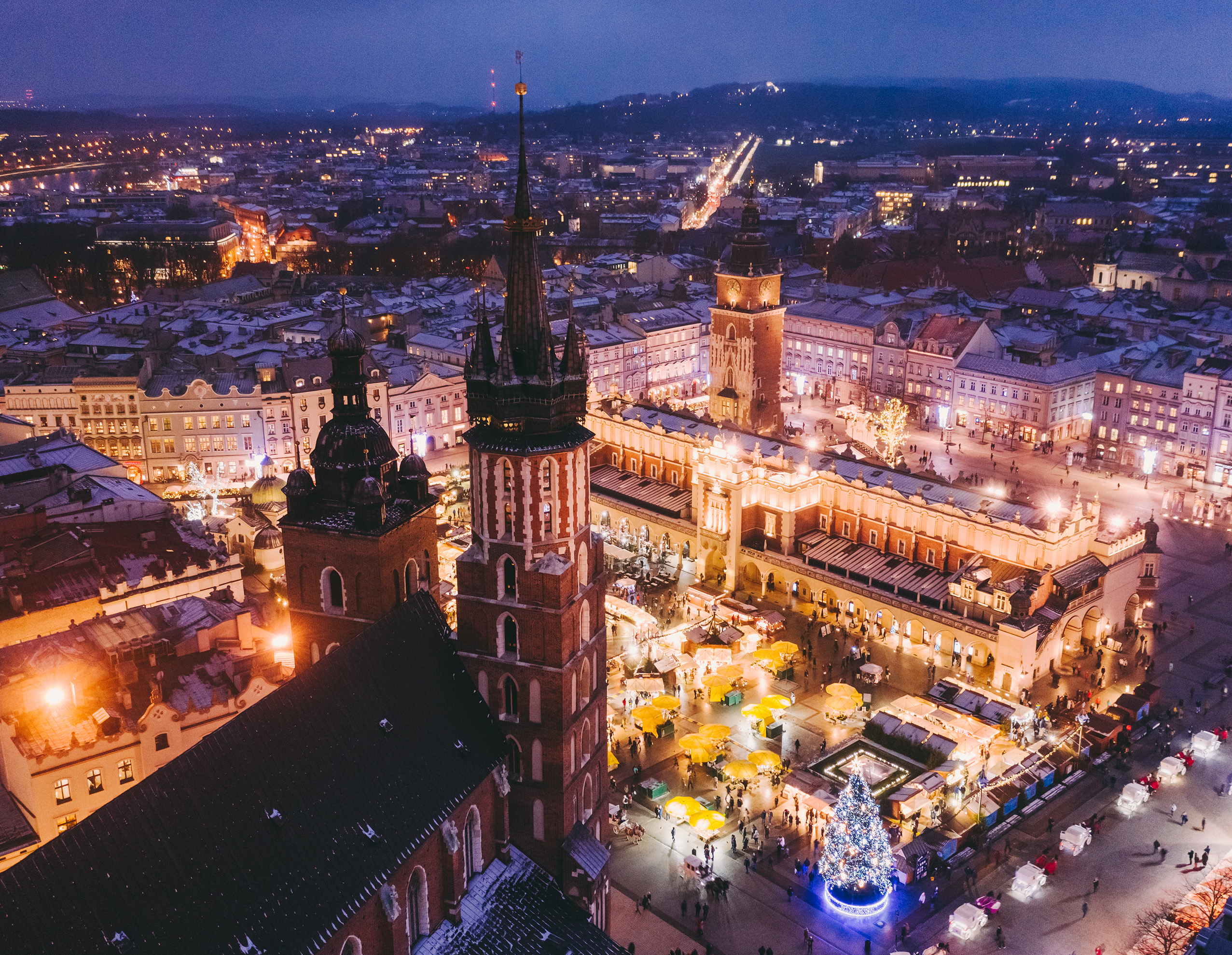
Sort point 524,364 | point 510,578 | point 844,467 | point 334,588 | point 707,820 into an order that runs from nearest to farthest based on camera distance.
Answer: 1. point 524,364
2. point 510,578
3. point 334,588
4. point 707,820
5. point 844,467

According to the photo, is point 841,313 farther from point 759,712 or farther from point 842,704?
point 759,712

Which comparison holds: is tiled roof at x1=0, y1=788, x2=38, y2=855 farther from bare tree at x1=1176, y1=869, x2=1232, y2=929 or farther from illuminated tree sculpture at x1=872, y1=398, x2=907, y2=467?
illuminated tree sculpture at x1=872, y1=398, x2=907, y2=467

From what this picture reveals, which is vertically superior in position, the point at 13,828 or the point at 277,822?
the point at 277,822

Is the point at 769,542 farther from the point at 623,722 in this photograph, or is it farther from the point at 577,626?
the point at 577,626

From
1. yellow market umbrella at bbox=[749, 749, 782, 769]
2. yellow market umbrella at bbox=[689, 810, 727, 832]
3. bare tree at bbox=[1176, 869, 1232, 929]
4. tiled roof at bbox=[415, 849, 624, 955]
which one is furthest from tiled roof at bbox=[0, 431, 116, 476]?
bare tree at bbox=[1176, 869, 1232, 929]

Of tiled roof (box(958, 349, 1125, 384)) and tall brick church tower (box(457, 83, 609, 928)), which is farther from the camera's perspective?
tiled roof (box(958, 349, 1125, 384))

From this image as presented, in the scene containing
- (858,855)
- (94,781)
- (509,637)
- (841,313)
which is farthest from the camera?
(841,313)

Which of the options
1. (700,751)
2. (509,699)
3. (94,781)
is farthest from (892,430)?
(94,781)
